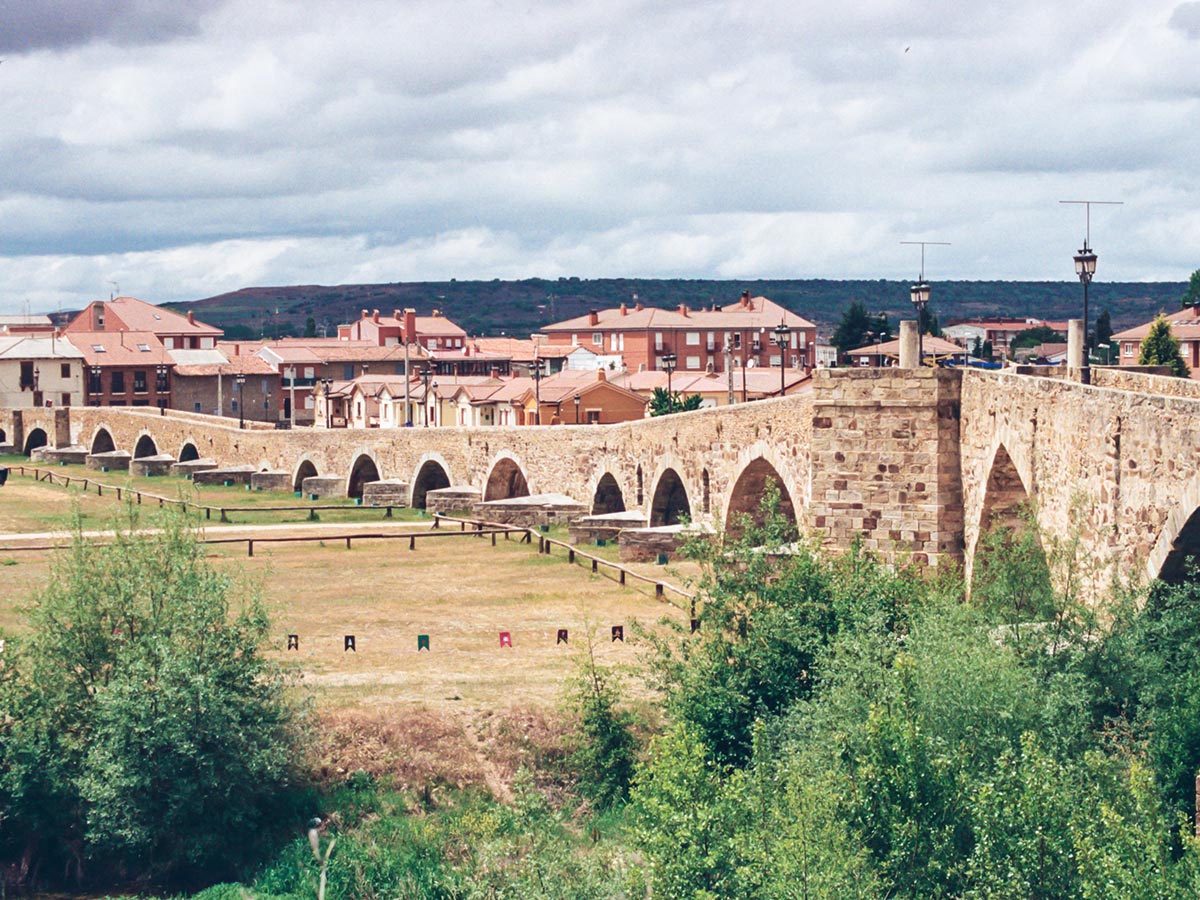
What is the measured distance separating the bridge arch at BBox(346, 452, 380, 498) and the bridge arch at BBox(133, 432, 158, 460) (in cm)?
1814

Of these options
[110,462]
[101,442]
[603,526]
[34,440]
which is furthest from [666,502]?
[34,440]

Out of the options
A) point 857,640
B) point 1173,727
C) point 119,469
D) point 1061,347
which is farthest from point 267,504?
point 1061,347

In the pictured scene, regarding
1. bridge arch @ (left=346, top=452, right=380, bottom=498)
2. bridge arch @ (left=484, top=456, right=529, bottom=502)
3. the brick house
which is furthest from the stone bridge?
the brick house

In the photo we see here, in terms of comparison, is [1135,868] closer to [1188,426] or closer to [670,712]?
[1188,426]

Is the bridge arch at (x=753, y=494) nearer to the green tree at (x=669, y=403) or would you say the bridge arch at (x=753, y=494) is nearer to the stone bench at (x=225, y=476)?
the green tree at (x=669, y=403)

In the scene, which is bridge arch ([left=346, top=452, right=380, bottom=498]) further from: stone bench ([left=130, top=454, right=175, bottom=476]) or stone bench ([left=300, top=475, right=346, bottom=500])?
stone bench ([left=130, top=454, right=175, bottom=476])

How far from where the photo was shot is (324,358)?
103625 mm

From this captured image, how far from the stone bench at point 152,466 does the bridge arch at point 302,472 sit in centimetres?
878

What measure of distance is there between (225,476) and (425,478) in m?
11.7

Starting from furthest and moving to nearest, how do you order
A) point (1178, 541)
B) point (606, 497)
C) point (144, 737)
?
point (606, 497), point (144, 737), point (1178, 541)

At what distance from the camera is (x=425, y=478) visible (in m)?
57.4

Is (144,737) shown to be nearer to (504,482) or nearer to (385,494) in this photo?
(504,482)

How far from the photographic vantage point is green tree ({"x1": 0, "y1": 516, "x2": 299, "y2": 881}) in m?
23.9

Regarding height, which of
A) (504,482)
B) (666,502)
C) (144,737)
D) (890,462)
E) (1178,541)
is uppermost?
(890,462)
